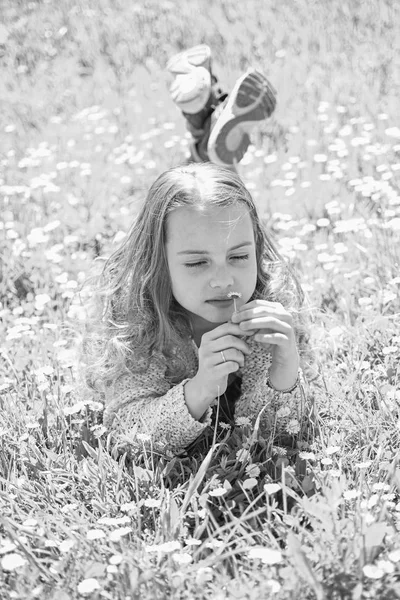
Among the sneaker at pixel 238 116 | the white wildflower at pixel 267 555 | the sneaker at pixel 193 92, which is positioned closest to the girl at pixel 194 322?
the white wildflower at pixel 267 555

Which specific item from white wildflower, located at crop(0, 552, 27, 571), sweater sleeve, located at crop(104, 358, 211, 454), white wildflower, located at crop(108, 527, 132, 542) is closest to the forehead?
sweater sleeve, located at crop(104, 358, 211, 454)

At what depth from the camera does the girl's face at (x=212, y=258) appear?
2.07 meters

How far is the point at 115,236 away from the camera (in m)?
3.33

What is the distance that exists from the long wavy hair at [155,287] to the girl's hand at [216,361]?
0.23 meters

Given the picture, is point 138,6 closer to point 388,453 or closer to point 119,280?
point 119,280

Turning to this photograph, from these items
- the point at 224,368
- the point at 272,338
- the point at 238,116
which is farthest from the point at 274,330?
the point at 238,116

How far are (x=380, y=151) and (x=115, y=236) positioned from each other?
49.1 inches

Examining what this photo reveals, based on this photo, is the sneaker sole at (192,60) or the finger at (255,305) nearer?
the finger at (255,305)

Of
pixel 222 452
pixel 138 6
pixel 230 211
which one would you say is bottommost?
pixel 222 452

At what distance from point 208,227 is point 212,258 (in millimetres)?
79

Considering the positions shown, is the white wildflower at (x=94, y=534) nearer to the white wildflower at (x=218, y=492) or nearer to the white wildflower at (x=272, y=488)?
the white wildflower at (x=218, y=492)

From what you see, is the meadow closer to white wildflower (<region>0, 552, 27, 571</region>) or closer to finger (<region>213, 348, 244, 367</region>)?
white wildflower (<region>0, 552, 27, 571</region>)

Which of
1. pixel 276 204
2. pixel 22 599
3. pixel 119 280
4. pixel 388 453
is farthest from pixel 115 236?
pixel 22 599

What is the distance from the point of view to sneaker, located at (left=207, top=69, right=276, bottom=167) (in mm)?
3160
